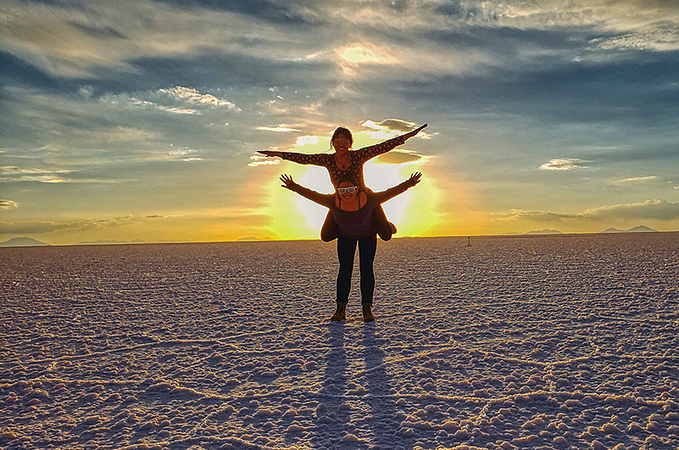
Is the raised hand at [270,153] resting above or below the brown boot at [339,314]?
above

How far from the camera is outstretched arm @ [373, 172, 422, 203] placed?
4961mm

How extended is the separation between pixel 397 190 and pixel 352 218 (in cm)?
54

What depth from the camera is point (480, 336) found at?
446 centimetres

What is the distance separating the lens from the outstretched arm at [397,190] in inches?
195

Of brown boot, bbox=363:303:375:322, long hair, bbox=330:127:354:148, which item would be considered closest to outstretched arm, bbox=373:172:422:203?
long hair, bbox=330:127:354:148

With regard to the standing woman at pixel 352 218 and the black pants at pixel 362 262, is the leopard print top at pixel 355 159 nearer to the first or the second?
the standing woman at pixel 352 218

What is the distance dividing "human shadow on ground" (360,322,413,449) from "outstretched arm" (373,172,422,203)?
1533 mm

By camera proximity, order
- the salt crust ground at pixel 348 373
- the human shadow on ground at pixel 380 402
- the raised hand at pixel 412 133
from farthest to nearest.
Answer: the raised hand at pixel 412 133 → the salt crust ground at pixel 348 373 → the human shadow on ground at pixel 380 402

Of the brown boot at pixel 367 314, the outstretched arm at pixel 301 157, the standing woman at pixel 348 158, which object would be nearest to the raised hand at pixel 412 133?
the standing woman at pixel 348 158

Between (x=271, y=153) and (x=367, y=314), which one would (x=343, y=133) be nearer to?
(x=271, y=153)

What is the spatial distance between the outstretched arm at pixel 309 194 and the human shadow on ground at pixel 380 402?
157 cm

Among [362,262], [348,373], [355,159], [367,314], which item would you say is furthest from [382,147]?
[348,373]

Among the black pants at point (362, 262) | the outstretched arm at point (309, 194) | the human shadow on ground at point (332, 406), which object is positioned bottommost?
the human shadow on ground at point (332, 406)

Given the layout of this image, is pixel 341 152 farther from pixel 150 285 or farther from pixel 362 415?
pixel 150 285
